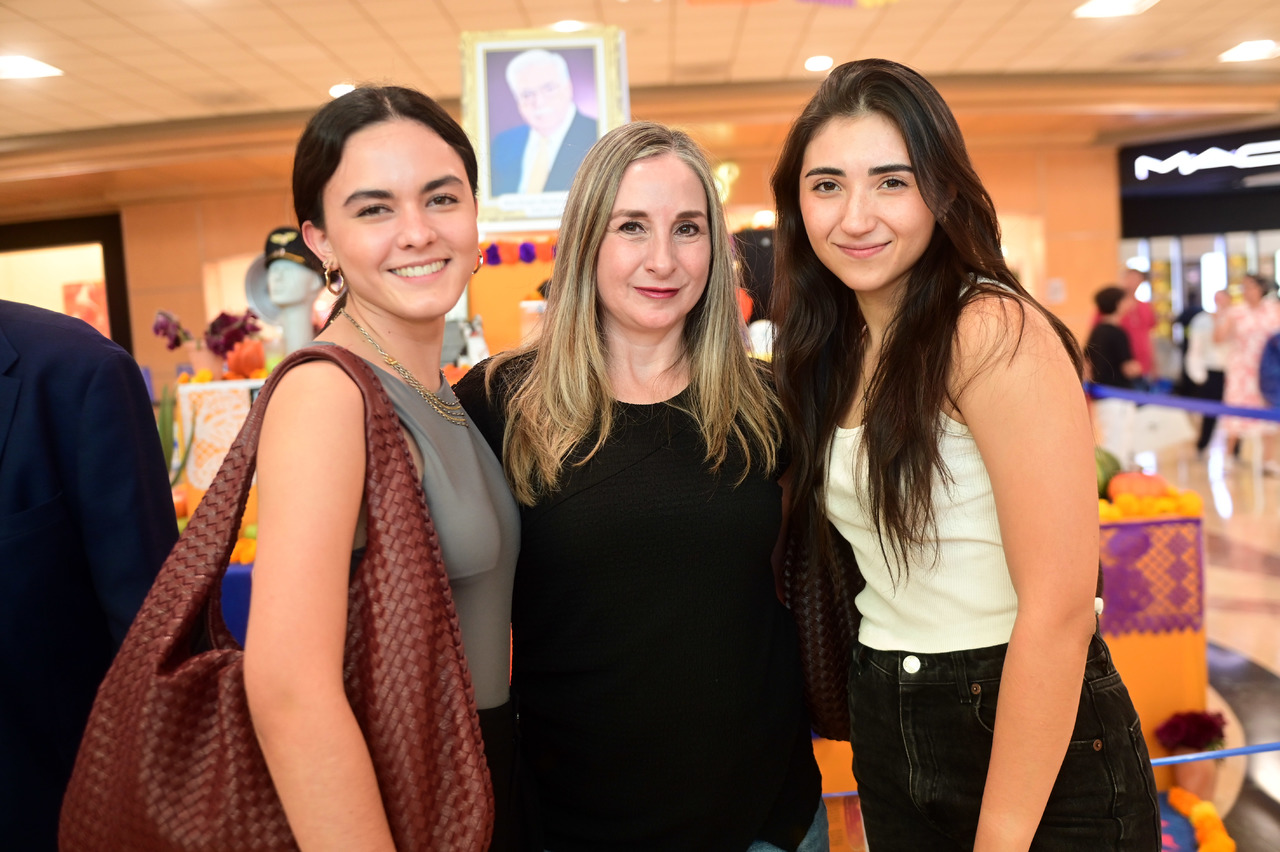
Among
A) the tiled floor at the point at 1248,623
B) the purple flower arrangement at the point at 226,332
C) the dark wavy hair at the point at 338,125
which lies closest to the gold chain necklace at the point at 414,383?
the dark wavy hair at the point at 338,125

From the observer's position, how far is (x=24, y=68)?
7.95m

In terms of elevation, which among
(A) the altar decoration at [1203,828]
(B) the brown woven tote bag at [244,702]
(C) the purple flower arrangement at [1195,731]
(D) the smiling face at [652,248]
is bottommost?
(A) the altar decoration at [1203,828]

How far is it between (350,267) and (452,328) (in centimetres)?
206

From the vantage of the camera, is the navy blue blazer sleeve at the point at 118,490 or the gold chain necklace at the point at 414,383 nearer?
the navy blue blazer sleeve at the point at 118,490

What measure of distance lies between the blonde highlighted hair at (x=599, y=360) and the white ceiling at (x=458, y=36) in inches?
207

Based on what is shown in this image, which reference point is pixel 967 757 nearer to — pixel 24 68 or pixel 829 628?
pixel 829 628

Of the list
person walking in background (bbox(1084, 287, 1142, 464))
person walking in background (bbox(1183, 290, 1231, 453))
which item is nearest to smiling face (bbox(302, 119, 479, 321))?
person walking in background (bbox(1084, 287, 1142, 464))

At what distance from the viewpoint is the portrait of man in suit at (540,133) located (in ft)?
10.1

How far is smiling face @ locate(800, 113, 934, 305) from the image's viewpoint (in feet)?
4.41

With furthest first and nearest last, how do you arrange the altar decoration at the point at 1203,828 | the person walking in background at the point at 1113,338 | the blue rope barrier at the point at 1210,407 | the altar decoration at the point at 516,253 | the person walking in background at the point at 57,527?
the person walking in background at the point at 1113,338, the blue rope barrier at the point at 1210,407, the altar decoration at the point at 516,253, the altar decoration at the point at 1203,828, the person walking in background at the point at 57,527

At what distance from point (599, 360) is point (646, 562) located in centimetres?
39

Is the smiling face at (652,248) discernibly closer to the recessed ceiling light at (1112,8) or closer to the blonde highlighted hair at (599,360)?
the blonde highlighted hair at (599,360)

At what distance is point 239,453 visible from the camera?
996 mm

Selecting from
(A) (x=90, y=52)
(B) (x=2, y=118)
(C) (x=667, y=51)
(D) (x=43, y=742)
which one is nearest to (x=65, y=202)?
(B) (x=2, y=118)
